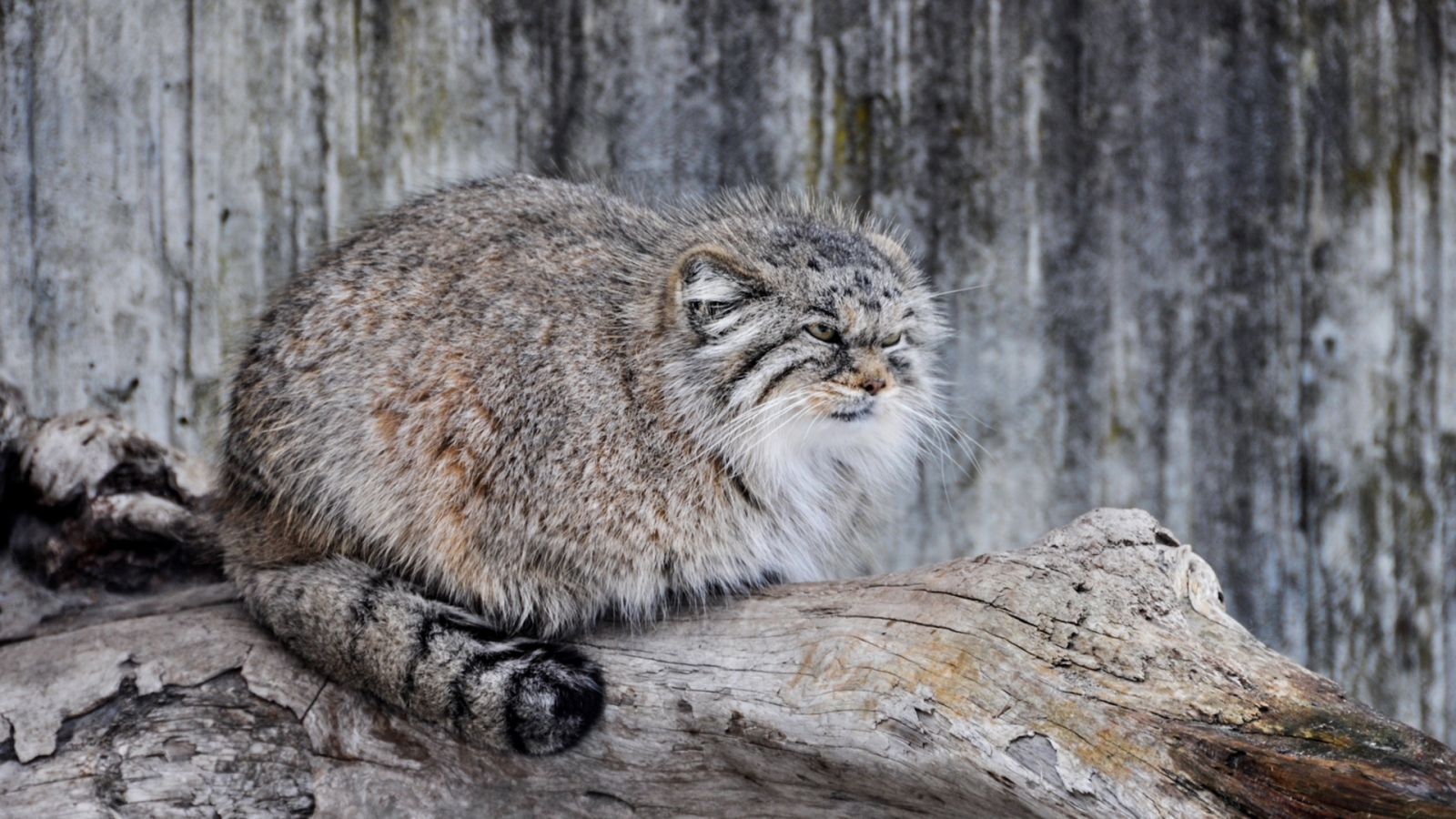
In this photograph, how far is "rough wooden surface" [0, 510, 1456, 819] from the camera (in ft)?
8.63

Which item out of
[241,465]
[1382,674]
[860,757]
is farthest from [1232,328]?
[241,465]

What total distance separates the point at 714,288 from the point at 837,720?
1376mm

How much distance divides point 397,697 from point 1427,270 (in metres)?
5.56

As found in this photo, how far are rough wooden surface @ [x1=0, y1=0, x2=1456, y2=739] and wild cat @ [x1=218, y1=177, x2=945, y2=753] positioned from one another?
1.60 metres

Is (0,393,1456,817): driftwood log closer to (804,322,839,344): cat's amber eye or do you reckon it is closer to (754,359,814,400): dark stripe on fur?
(754,359,814,400): dark stripe on fur

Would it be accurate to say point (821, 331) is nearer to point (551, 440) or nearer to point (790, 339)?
point (790, 339)

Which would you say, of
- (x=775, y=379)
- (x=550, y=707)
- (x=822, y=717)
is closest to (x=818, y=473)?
(x=775, y=379)

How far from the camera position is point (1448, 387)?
612 centimetres

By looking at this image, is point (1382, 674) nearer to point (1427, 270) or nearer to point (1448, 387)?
point (1448, 387)

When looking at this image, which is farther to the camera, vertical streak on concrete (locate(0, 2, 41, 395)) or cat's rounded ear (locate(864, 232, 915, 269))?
vertical streak on concrete (locate(0, 2, 41, 395))

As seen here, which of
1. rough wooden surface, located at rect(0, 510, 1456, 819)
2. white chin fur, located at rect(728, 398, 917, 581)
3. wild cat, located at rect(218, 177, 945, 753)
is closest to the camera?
rough wooden surface, located at rect(0, 510, 1456, 819)

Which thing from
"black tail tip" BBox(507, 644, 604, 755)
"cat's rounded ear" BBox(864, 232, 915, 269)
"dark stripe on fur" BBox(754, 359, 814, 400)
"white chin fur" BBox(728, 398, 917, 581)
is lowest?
"black tail tip" BBox(507, 644, 604, 755)

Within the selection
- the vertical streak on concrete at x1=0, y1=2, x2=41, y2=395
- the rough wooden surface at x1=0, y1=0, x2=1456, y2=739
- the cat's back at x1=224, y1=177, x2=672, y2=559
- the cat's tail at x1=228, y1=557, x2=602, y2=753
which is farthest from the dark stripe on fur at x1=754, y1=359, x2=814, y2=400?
the vertical streak on concrete at x1=0, y1=2, x2=41, y2=395

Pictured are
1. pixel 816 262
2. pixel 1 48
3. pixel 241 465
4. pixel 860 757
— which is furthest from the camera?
pixel 1 48
